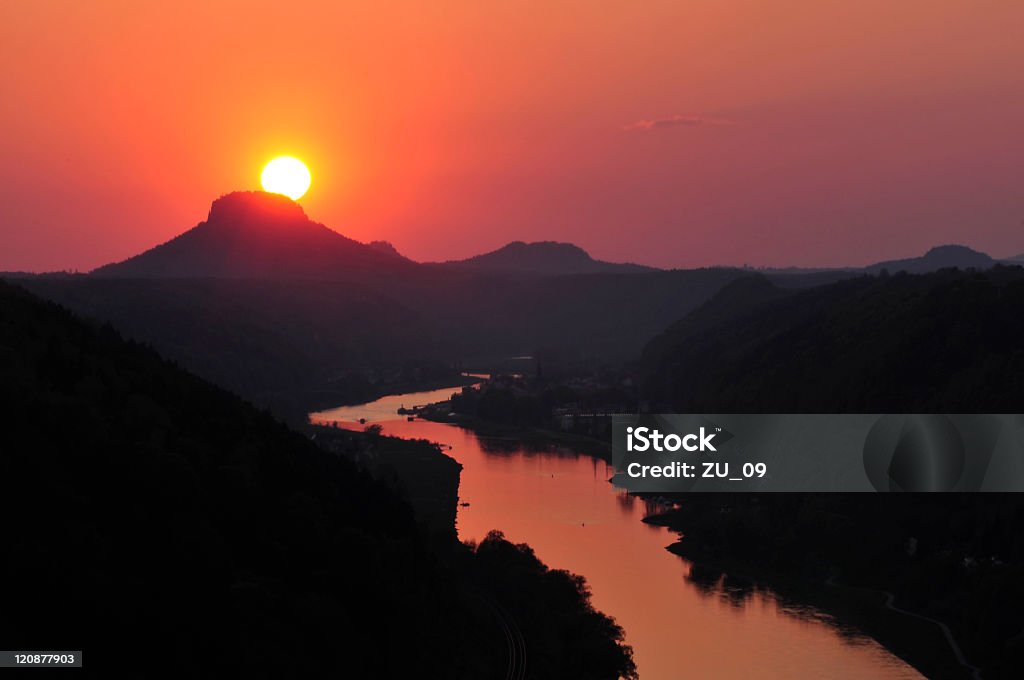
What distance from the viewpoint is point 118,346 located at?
107ft

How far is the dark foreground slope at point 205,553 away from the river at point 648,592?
2.42 meters

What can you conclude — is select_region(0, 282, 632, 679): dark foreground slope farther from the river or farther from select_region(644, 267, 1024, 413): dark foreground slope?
select_region(644, 267, 1024, 413): dark foreground slope

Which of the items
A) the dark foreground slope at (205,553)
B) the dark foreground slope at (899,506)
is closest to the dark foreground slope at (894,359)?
the dark foreground slope at (899,506)

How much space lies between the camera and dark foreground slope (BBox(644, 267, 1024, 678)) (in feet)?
107

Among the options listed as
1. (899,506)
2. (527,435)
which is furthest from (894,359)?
(527,435)

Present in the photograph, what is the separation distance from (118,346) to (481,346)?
132 m

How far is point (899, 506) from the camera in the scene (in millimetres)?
42219

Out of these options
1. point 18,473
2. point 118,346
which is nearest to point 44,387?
point 18,473

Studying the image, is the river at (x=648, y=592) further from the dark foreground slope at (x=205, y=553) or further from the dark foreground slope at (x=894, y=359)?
the dark foreground slope at (x=894, y=359)

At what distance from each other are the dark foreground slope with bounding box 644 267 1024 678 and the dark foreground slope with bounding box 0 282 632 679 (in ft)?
28.0

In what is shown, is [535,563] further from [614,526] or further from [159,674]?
[159,674]

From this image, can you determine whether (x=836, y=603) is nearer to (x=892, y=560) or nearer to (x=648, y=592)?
(x=892, y=560)

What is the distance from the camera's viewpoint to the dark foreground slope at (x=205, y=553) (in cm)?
2000

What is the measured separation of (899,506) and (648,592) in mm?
10400
